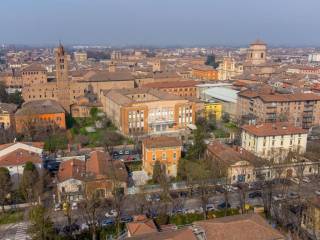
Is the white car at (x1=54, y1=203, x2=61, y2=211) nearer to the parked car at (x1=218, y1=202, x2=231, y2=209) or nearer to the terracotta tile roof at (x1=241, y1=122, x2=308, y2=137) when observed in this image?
the parked car at (x1=218, y1=202, x2=231, y2=209)

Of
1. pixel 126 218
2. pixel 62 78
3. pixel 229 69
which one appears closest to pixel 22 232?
pixel 126 218

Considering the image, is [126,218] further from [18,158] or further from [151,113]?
[151,113]

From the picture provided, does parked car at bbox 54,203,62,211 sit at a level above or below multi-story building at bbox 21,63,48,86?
below

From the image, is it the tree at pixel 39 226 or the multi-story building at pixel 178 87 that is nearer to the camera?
the tree at pixel 39 226

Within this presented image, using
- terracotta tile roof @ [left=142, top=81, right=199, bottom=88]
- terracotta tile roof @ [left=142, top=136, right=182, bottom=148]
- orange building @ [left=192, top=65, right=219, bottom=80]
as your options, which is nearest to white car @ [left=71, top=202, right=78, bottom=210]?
terracotta tile roof @ [left=142, top=136, right=182, bottom=148]

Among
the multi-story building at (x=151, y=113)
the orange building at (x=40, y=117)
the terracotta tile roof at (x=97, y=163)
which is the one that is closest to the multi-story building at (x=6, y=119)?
the orange building at (x=40, y=117)

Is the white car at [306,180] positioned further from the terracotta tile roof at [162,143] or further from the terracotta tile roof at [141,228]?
the terracotta tile roof at [141,228]
